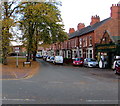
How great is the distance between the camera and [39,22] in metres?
30.9

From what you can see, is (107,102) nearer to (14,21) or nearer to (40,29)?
(14,21)

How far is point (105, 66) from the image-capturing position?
3036 centimetres

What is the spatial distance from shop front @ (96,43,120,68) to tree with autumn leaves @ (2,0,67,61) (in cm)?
822

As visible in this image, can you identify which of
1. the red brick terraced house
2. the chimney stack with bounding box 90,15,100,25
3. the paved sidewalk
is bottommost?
the paved sidewalk

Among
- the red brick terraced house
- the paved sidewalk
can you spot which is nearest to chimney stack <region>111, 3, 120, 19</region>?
the red brick terraced house

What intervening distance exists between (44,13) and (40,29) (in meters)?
6.58

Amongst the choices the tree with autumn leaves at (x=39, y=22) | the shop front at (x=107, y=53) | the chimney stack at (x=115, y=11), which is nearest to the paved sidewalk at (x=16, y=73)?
the tree with autumn leaves at (x=39, y=22)

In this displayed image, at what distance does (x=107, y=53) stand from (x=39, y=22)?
1262cm

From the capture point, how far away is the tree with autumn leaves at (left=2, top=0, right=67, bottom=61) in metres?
26.9

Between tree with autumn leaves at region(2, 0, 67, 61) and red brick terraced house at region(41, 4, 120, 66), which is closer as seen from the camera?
tree with autumn leaves at region(2, 0, 67, 61)

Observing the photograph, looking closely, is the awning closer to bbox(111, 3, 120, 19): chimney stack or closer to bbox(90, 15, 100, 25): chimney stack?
bbox(111, 3, 120, 19): chimney stack

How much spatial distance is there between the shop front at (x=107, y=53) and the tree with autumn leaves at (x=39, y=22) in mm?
8224

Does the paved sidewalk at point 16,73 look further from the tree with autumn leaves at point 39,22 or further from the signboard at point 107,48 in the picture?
the signboard at point 107,48

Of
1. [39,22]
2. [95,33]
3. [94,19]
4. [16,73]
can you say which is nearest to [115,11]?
[95,33]
